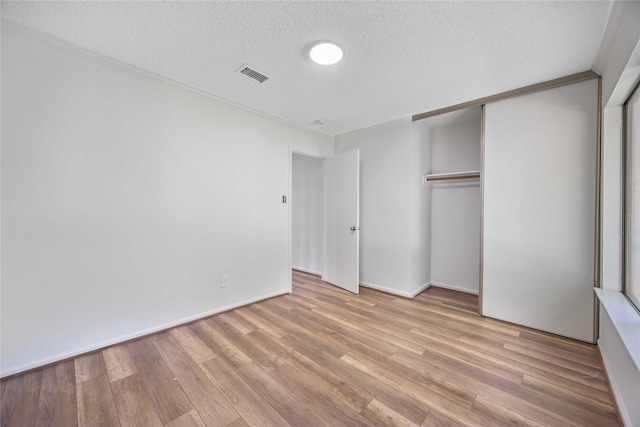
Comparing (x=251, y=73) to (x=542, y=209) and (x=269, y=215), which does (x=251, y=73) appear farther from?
(x=542, y=209)

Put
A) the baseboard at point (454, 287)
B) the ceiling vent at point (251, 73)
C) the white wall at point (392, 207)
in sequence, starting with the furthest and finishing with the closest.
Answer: the baseboard at point (454, 287), the white wall at point (392, 207), the ceiling vent at point (251, 73)

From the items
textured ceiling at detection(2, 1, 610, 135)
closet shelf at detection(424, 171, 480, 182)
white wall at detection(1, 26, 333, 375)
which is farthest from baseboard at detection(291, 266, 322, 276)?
textured ceiling at detection(2, 1, 610, 135)

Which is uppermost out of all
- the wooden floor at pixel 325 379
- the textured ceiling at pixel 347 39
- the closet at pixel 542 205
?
the textured ceiling at pixel 347 39

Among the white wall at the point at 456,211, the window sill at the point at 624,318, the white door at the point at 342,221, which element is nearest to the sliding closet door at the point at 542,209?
the window sill at the point at 624,318

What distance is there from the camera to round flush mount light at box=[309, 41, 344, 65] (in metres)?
1.86

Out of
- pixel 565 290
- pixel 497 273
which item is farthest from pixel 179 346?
pixel 565 290

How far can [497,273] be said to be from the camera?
8.82 ft

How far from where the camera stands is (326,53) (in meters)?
1.95

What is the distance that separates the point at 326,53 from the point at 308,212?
10.4 ft

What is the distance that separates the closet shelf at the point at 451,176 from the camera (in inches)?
125

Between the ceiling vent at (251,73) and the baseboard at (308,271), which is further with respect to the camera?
the baseboard at (308,271)

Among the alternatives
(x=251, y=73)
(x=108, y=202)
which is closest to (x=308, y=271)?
(x=108, y=202)

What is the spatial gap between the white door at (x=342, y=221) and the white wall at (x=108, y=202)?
137 cm

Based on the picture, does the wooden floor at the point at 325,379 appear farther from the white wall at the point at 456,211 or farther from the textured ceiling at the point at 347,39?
the textured ceiling at the point at 347,39
